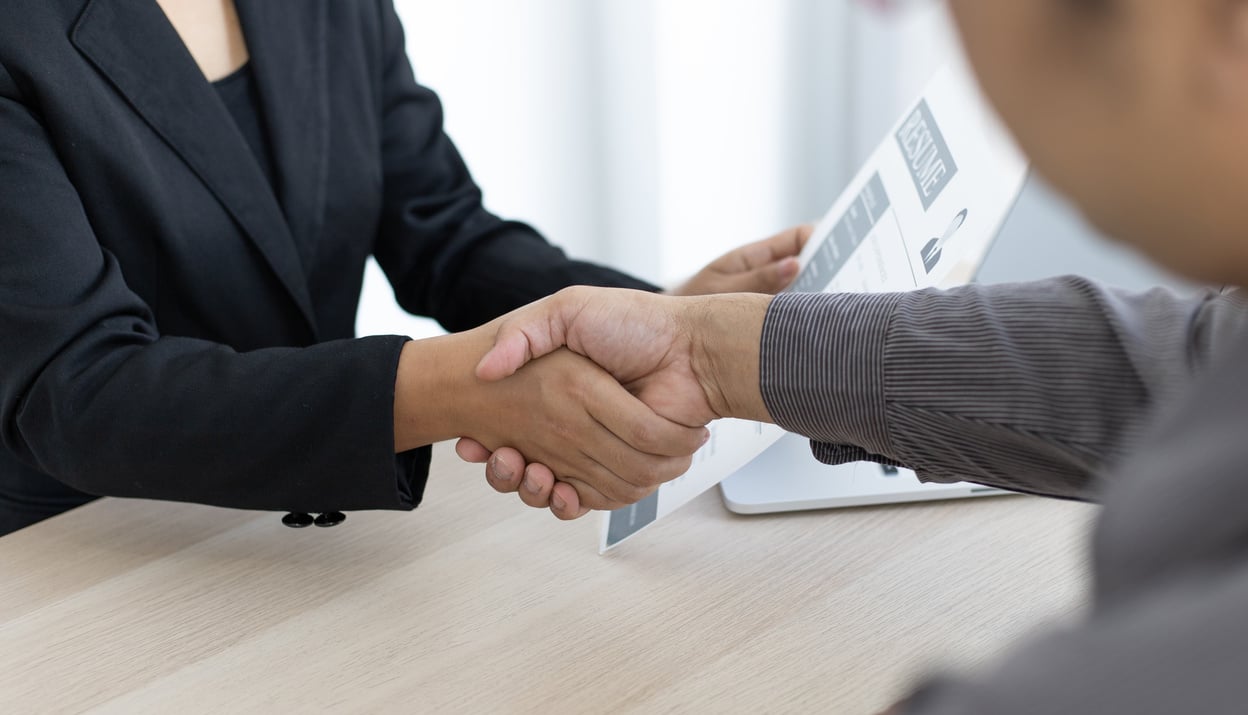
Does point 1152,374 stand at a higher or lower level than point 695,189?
higher

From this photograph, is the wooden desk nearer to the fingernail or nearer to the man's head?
the fingernail

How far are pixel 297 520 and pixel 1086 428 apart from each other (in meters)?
0.56

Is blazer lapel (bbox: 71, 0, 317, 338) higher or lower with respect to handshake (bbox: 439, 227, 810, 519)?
higher

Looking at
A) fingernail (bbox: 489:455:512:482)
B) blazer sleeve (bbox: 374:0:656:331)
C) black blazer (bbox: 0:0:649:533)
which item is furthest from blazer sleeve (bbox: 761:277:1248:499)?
blazer sleeve (bbox: 374:0:656:331)

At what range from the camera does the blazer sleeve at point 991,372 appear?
710mm

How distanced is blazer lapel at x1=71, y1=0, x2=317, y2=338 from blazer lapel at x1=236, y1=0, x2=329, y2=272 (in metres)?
0.05

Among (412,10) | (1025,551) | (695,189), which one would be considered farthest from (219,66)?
(695,189)

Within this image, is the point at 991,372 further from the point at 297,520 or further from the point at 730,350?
the point at 297,520

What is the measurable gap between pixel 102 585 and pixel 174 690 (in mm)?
162

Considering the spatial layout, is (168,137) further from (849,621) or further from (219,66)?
(849,621)

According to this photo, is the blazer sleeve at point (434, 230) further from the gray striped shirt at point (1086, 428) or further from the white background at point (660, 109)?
the white background at point (660, 109)

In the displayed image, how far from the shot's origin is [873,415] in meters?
0.81

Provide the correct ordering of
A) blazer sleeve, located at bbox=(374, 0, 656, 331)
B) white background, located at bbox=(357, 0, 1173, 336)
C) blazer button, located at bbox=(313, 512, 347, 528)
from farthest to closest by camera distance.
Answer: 1. white background, located at bbox=(357, 0, 1173, 336)
2. blazer sleeve, located at bbox=(374, 0, 656, 331)
3. blazer button, located at bbox=(313, 512, 347, 528)

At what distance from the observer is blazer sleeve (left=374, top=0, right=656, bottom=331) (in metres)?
1.31
